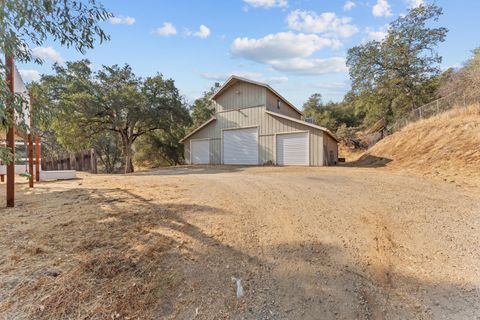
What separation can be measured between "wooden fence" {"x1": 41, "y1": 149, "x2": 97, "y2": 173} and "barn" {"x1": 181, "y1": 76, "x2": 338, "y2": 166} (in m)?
7.33

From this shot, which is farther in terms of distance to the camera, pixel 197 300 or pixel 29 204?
pixel 29 204

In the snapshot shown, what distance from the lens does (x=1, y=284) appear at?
107 inches

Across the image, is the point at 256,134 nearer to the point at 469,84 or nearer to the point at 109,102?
the point at 109,102

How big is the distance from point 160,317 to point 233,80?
18067 millimetres

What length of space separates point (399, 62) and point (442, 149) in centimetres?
1474

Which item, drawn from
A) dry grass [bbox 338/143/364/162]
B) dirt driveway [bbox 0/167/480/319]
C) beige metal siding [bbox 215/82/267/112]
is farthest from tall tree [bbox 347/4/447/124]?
dirt driveway [bbox 0/167/480/319]

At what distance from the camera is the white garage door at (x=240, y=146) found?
18734 mm

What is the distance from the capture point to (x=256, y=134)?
18594mm

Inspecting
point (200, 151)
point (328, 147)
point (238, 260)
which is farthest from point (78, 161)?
point (238, 260)

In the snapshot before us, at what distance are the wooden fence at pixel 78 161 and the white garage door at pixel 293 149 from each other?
11.0 metres

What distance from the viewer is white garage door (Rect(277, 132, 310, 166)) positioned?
16734mm

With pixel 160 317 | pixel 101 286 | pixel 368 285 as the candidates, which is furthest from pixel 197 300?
pixel 368 285

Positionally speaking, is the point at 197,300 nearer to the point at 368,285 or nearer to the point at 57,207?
the point at 368,285

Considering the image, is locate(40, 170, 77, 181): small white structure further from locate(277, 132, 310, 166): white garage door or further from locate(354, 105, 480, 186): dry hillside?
locate(354, 105, 480, 186): dry hillside
